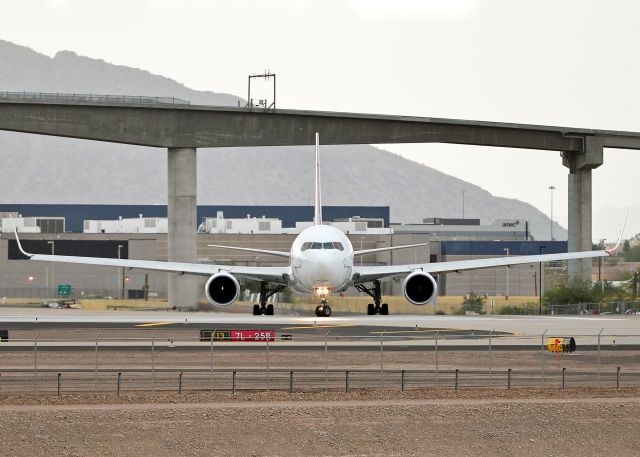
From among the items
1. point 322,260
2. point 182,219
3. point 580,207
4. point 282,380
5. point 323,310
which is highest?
point 580,207

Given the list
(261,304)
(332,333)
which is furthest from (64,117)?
(332,333)

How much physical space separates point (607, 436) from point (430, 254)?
138m

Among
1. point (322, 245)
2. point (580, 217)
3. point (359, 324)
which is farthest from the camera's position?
point (580, 217)

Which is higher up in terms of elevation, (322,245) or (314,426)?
(322,245)

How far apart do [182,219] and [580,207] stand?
109 feet

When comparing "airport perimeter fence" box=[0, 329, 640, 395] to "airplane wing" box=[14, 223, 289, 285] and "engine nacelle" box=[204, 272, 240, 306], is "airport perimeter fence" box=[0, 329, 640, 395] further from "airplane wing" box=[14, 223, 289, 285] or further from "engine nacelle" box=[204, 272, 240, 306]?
"airplane wing" box=[14, 223, 289, 285]

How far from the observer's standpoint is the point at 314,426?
122ft

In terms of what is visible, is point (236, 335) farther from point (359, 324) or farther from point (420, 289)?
point (420, 289)

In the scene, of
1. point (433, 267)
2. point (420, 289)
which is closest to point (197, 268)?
point (420, 289)

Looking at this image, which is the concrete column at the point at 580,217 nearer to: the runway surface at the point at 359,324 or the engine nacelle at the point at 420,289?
the runway surface at the point at 359,324

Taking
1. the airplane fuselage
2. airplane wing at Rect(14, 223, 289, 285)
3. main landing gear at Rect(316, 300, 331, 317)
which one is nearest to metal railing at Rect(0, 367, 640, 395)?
the airplane fuselage

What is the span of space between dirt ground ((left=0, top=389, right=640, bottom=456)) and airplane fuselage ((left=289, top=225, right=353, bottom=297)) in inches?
1210

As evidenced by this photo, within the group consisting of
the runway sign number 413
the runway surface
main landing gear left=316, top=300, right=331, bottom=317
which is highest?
main landing gear left=316, top=300, right=331, bottom=317

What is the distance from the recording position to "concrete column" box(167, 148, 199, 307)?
9850 centimetres
